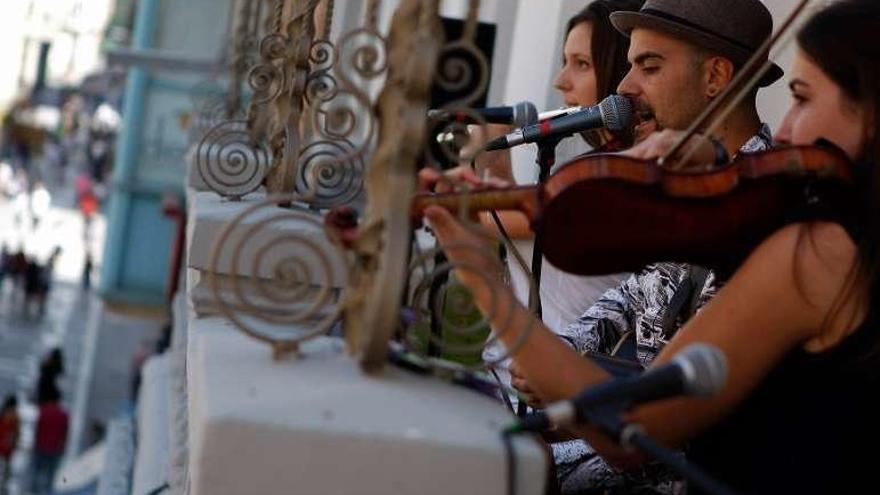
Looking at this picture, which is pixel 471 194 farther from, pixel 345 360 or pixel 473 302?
pixel 345 360

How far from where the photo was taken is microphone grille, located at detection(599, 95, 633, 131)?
3.70m

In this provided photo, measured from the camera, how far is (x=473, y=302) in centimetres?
280

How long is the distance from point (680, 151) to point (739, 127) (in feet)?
3.12

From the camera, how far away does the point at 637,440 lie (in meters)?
2.23

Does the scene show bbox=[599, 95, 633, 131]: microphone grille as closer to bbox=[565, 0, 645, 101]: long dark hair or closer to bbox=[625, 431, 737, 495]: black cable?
bbox=[565, 0, 645, 101]: long dark hair

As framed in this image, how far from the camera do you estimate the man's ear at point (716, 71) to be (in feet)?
12.8

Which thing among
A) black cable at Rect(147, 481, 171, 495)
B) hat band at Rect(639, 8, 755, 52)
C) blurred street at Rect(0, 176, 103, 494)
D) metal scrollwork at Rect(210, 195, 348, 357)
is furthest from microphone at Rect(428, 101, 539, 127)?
blurred street at Rect(0, 176, 103, 494)

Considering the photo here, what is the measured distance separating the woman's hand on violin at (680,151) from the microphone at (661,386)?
61 centimetres

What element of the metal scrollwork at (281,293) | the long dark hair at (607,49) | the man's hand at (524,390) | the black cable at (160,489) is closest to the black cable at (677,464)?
the metal scrollwork at (281,293)

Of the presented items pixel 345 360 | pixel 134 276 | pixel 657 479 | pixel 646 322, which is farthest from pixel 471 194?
pixel 134 276

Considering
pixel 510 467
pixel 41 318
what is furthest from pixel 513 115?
pixel 41 318

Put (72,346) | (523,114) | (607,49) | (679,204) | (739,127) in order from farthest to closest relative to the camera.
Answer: (72,346)
(607,49)
(523,114)
(739,127)
(679,204)

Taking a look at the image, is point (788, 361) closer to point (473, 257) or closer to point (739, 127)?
point (473, 257)

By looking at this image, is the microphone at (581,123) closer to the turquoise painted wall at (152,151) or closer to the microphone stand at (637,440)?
the microphone stand at (637,440)
